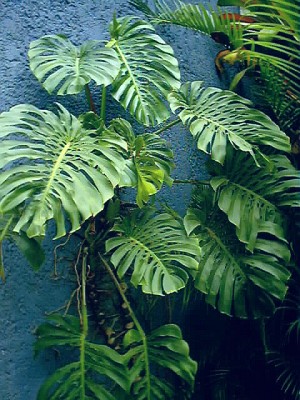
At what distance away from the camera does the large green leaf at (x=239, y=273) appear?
1.90 meters

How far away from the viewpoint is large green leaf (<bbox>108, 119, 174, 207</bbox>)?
1766 mm

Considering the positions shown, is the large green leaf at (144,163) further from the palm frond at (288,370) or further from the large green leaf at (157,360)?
the palm frond at (288,370)

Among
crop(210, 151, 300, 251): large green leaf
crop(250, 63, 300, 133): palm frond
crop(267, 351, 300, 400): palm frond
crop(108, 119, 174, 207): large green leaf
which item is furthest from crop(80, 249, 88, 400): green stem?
crop(250, 63, 300, 133): palm frond

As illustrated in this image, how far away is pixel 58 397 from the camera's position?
172cm

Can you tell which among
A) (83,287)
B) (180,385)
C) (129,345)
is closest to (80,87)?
(83,287)

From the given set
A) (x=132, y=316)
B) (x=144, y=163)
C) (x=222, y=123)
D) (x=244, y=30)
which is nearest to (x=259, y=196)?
(x=222, y=123)

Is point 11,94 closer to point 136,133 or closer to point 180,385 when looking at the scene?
point 136,133

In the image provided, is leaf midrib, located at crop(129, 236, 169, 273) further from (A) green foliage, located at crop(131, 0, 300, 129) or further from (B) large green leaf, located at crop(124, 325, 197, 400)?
(A) green foliage, located at crop(131, 0, 300, 129)

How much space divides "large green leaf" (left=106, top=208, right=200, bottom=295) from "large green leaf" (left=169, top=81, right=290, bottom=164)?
0.27m

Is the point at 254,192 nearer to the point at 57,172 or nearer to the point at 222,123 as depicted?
the point at 222,123

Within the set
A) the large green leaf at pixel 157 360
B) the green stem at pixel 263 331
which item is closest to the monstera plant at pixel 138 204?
the large green leaf at pixel 157 360

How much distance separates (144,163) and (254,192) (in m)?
0.39

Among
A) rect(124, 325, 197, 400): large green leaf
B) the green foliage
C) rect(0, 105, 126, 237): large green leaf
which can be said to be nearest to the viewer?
rect(0, 105, 126, 237): large green leaf

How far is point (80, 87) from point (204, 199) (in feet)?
1.78
